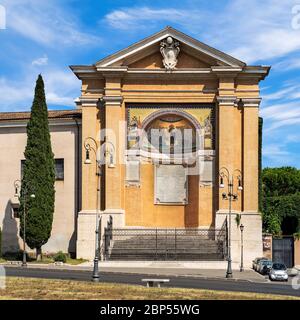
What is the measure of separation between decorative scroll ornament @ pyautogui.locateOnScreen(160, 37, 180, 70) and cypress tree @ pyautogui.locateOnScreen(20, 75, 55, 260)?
27.7ft

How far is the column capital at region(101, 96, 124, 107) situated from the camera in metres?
48.8

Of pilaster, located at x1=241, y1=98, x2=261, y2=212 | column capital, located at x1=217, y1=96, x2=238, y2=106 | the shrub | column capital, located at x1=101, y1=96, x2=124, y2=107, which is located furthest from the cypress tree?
pilaster, located at x1=241, y1=98, x2=261, y2=212

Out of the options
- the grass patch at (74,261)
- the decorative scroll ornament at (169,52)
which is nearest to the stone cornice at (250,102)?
the decorative scroll ornament at (169,52)

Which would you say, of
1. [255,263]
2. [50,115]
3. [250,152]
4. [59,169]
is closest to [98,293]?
[255,263]

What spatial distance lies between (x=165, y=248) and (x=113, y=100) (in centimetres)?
1065

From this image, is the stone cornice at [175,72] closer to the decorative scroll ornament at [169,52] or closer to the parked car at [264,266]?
the decorative scroll ornament at [169,52]

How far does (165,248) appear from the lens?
46031mm

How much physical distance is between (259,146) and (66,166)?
1362 centimetres

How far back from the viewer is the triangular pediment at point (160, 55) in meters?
48.3

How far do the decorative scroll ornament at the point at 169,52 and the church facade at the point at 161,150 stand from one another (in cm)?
7

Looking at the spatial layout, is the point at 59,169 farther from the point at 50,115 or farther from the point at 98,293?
the point at 98,293

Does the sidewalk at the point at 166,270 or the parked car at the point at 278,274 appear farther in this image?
the parked car at the point at 278,274

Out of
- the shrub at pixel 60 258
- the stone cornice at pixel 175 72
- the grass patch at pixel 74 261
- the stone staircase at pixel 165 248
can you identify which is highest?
the stone cornice at pixel 175 72
